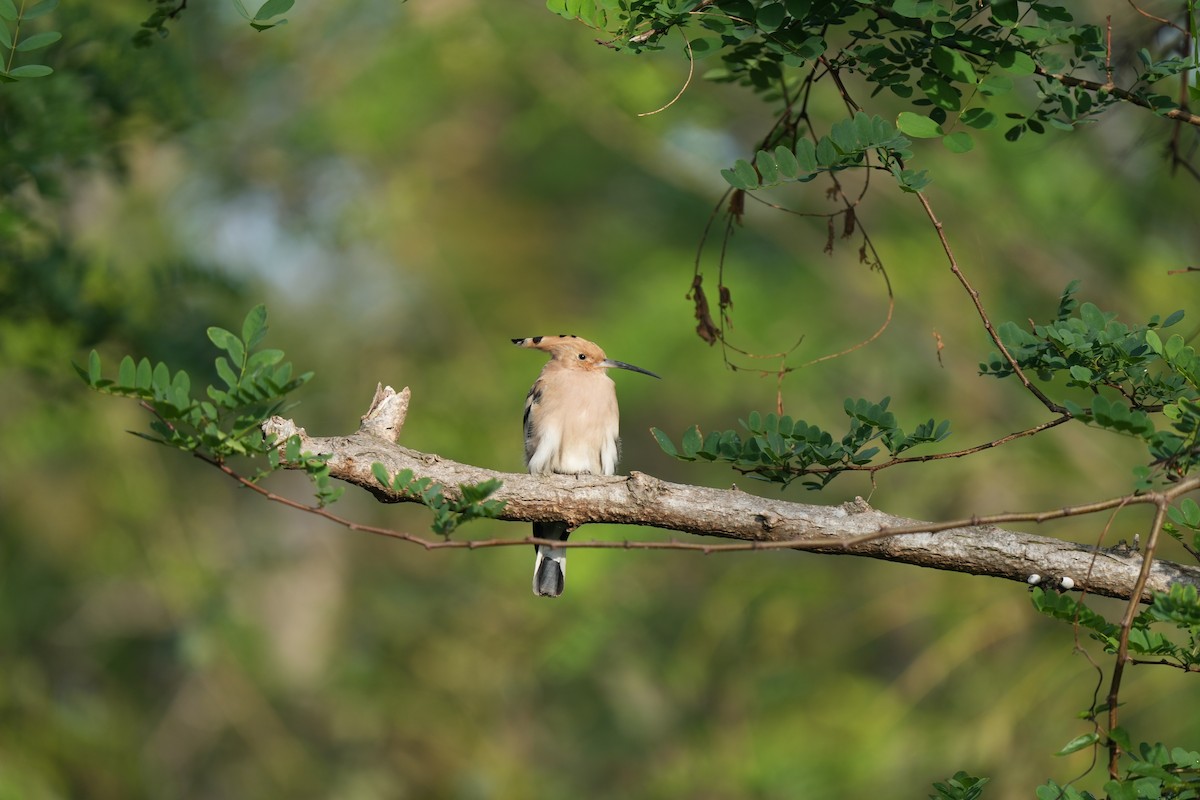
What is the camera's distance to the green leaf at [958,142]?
3.06 meters

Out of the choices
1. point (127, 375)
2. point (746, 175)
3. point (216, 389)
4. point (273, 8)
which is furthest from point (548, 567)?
point (273, 8)

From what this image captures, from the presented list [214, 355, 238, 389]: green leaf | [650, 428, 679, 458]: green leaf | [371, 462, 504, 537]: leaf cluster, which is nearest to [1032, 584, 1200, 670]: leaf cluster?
[650, 428, 679, 458]: green leaf

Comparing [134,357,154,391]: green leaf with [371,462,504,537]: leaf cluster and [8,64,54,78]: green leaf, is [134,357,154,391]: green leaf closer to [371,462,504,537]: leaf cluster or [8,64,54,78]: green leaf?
[371,462,504,537]: leaf cluster

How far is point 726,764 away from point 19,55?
737cm

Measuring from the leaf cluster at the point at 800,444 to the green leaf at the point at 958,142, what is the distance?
0.67 m

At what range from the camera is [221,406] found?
2803mm

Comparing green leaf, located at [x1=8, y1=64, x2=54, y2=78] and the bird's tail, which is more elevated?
green leaf, located at [x1=8, y1=64, x2=54, y2=78]

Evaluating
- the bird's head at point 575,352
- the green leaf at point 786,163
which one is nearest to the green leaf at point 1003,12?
the green leaf at point 786,163

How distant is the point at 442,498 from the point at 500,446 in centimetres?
765

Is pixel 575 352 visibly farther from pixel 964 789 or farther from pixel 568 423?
pixel 964 789

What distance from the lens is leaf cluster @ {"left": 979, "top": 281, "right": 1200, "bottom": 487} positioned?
2746 millimetres

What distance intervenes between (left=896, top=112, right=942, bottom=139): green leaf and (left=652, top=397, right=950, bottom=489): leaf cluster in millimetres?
694

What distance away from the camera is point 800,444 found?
10.8 ft

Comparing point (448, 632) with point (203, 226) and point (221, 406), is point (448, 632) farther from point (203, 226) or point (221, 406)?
point (221, 406)
